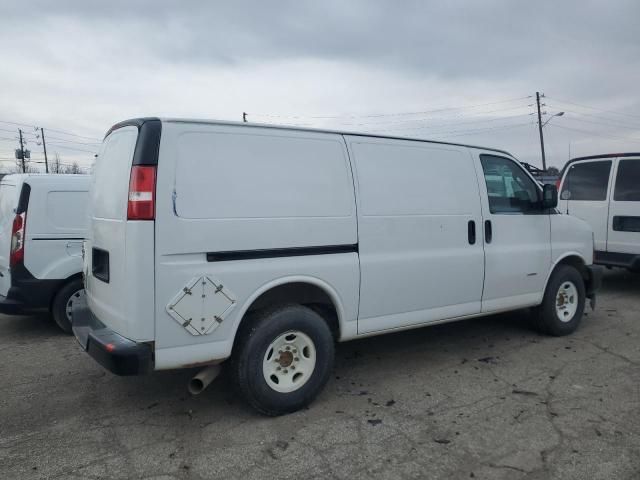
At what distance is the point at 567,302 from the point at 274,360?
380cm

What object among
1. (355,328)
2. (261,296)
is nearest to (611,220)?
(355,328)

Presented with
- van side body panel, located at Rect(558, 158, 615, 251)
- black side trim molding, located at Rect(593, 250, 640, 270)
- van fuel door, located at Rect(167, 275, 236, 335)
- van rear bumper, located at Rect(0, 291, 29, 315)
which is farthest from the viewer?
van side body panel, located at Rect(558, 158, 615, 251)

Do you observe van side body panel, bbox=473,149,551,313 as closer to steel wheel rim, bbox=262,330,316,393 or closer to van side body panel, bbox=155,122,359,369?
van side body panel, bbox=155,122,359,369

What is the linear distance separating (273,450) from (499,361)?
263 centimetres

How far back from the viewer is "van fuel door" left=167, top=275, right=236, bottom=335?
130 inches

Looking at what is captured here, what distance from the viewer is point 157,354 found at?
10.8ft

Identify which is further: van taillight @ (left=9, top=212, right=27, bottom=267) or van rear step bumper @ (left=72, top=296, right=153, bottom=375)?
van taillight @ (left=9, top=212, right=27, bottom=267)

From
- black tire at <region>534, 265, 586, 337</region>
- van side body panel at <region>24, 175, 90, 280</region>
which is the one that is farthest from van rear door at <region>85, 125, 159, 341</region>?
black tire at <region>534, 265, 586, 337</region>

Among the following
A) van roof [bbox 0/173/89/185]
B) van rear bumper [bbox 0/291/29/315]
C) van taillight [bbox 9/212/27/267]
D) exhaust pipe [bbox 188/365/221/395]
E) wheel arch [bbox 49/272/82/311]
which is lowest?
exhaust pipe [bbox 188/365/221/395]

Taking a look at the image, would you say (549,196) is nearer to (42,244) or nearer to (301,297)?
(301,297)

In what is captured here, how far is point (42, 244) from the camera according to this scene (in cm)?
567

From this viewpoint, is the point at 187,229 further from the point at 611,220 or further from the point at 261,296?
the point at 611,220

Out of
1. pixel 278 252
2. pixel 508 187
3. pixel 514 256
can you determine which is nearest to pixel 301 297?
pixel 278 252

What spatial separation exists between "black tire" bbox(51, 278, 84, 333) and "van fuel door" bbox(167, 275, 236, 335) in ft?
10.3
